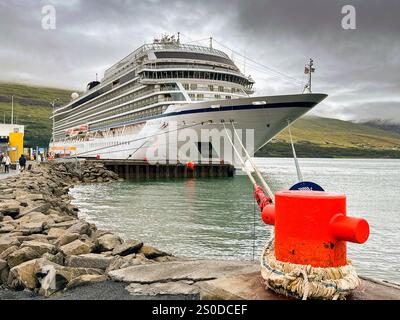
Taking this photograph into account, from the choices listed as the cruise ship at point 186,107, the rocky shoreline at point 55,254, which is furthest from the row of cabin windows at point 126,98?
the rocky shoreline at point 55,254

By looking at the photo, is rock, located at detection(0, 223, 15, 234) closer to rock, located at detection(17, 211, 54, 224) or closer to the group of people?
rock, located at detection(17, 211, 54, 224)

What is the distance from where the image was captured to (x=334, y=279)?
3.22m

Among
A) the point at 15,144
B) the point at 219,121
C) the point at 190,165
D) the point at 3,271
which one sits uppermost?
the point at 219,121

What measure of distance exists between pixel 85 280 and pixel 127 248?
2053 millimetres

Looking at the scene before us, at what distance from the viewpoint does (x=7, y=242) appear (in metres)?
6.89

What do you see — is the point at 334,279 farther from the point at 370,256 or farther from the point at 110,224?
the point at 110,224

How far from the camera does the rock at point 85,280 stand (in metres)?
4.94

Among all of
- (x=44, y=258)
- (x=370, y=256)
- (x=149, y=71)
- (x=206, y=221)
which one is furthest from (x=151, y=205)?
(x=149, y=71)

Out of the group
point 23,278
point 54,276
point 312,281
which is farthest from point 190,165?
point 312,281

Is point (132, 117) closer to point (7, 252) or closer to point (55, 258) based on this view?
point (7, 252)

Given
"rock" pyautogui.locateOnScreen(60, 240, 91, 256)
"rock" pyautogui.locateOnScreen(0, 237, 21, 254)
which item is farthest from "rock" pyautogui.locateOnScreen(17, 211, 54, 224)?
"rock" pyautogui.locateOnScreen(60, 240, 91, 256)

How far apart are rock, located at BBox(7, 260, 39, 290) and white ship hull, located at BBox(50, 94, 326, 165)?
29170 millimetres
